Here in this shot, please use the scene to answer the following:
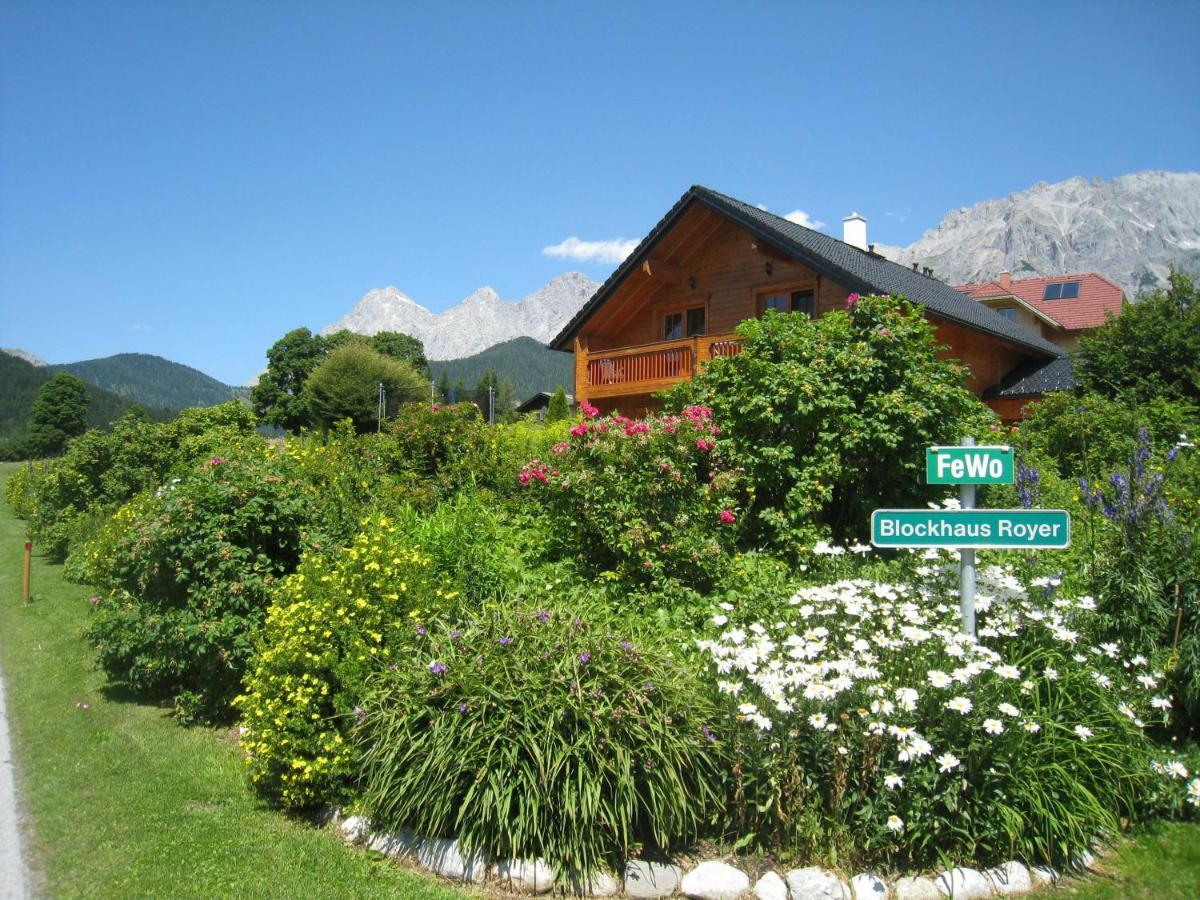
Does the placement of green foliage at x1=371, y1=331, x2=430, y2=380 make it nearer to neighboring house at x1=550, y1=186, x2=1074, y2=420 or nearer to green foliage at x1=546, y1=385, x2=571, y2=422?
green foliage at x1=546, y1=385, x2=571, y2=422

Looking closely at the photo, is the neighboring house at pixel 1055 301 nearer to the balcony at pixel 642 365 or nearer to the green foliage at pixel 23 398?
the balcony at pixel 642 365

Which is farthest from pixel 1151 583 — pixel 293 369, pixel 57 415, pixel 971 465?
pixel 57 415

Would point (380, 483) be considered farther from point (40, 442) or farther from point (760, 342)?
point (40, 442)

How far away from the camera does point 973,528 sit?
479 cm

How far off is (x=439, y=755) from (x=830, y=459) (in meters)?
4.85

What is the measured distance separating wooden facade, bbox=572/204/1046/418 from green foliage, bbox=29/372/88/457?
57291 millimetres

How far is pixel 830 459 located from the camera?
778 centimetres

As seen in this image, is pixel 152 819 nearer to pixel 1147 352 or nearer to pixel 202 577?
pixel 202 577

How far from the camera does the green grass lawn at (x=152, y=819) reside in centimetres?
429

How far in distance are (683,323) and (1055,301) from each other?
2521cm

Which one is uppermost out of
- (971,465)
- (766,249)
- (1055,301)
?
(1055,301)

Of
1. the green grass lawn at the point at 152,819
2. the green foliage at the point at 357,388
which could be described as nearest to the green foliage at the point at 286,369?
the green foliage at the point at 357,388

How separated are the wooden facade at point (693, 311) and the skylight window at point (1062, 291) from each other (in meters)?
19.3

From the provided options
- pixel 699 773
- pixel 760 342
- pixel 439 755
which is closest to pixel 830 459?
pixel 760 342
